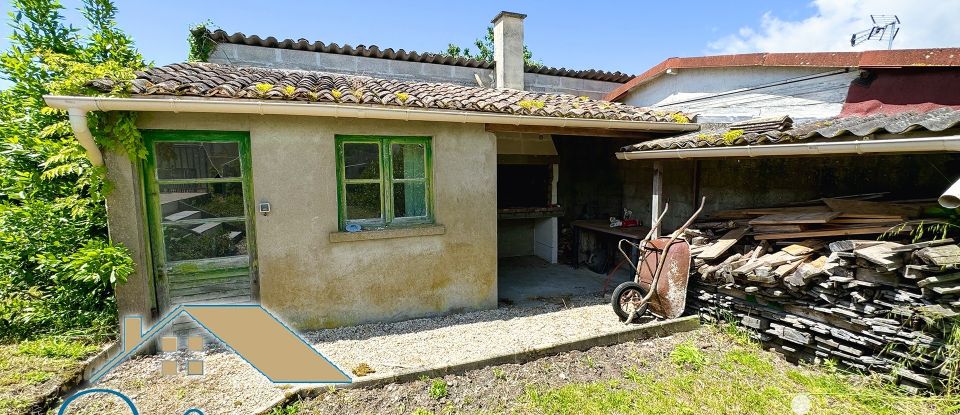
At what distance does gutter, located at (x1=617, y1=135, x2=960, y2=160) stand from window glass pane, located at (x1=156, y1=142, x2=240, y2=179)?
6061mm

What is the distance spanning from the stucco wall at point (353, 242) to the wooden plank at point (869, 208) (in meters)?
4.64

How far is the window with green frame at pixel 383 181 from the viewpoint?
5.93 meters

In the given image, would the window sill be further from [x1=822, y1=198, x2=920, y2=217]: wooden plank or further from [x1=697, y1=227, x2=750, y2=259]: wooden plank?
[x1=822, y1=198, x2=920, y2=217]: wooden plank

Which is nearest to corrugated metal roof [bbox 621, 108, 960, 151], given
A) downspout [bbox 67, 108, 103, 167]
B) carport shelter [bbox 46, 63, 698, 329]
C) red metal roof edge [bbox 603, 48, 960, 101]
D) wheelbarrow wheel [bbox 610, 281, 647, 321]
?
red metal roof edge [bbox 603, 48, 960, 101]

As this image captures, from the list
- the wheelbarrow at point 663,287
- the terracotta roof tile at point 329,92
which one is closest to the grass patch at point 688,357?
the wheelbarrow at point 663,287

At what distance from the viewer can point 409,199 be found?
6398 mm

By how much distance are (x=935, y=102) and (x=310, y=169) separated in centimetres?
847

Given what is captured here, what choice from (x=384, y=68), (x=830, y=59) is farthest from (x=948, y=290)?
(x=384, y=68)

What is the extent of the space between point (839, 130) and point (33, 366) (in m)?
9.02

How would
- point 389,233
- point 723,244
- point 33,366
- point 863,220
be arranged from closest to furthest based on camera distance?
1. point 33,366
2. point 863,220
3. point 389,233
4. point 723,244

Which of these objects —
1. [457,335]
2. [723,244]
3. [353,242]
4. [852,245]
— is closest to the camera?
[852,245]

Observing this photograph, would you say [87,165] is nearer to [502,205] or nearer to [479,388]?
[479,388]

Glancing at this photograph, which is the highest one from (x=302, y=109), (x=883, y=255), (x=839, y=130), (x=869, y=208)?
(x=302, y=109)

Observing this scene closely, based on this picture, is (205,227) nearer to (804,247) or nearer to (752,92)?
(804,247)
